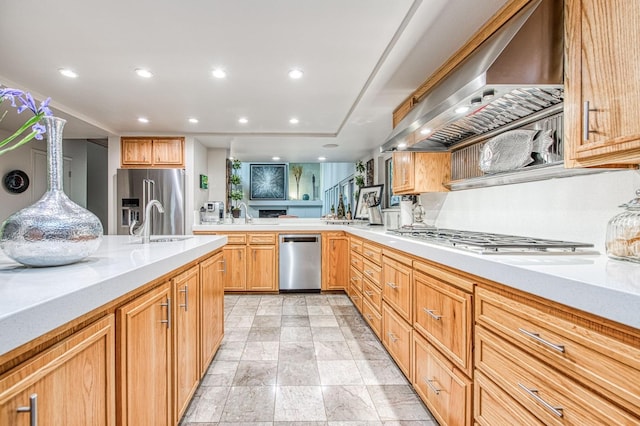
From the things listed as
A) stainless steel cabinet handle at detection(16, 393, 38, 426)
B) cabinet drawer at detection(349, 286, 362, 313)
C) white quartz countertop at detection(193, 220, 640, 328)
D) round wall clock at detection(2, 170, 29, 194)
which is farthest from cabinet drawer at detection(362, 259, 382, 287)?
round wall clock at detection(2, 170, 29, 194)

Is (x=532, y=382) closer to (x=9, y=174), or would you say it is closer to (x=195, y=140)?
(x=195, y=140)

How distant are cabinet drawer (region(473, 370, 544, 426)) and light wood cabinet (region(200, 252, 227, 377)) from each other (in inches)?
57.6

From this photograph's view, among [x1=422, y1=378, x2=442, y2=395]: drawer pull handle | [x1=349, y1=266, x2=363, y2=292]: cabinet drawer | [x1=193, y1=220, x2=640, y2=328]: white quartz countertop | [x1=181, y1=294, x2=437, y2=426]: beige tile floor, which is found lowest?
[x1=181, y1=294, x2=437, y2=426]: beige tile floor

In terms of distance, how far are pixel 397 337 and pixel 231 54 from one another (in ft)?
7.46

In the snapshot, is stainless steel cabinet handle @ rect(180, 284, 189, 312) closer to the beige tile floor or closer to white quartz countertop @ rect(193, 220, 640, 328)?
the beige tile floor

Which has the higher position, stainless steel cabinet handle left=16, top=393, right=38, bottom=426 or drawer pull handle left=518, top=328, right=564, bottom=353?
drawer pull handle left=518, top=328, right=564, bottom=353

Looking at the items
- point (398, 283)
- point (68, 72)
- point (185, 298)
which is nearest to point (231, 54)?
point (68, 72)

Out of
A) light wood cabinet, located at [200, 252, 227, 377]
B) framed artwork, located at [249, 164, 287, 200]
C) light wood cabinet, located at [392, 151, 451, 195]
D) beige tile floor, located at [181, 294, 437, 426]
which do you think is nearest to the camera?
beige tile floor, located at [181, 294, 437, 426]

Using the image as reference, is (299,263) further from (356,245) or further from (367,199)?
(367,199)

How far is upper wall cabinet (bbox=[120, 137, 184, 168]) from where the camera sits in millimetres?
4453

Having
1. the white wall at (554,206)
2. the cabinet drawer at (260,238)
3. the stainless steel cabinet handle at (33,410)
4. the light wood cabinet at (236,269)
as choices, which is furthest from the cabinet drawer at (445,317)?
the light wood cabinet at (236,269)

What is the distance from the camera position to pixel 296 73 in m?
2.58

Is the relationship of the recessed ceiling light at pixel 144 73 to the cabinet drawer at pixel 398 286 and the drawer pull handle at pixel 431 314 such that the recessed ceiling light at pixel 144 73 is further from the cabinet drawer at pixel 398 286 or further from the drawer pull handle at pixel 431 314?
the drawer pull handle at pixel 431 314

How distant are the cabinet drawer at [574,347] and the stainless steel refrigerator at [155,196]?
4.24 m
